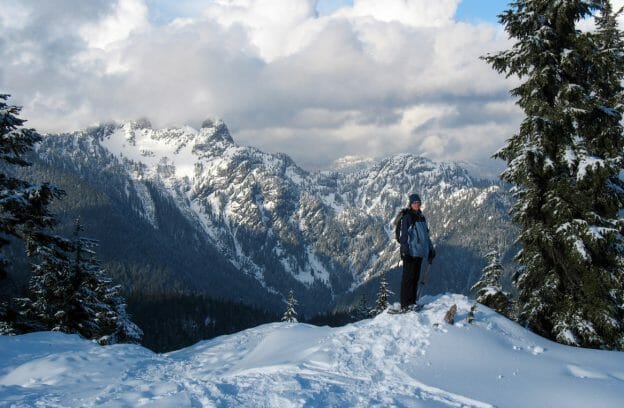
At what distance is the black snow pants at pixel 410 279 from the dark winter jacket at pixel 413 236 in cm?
17

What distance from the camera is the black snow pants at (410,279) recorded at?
40.1 ft

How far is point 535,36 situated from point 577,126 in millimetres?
Answer: 2932

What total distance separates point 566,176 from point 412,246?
5351 millimetres

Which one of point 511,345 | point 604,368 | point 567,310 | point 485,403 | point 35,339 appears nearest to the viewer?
point 485,403

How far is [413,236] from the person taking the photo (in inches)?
482

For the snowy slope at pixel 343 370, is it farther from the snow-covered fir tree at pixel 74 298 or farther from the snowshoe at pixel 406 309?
the snow-covered fir tree at pixel 74 298

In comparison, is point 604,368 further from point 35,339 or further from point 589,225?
point 35,339

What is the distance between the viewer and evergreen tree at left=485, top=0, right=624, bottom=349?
42.1ft

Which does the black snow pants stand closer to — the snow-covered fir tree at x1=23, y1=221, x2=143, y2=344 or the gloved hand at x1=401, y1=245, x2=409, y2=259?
the gloved hand at x1=401, y1=245, x2=409, y2=259

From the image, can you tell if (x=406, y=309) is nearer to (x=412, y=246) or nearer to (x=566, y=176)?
(x=412, y=246)

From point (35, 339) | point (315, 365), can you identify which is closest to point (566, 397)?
point (315, 365)

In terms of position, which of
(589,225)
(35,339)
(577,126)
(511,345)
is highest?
(577,126)

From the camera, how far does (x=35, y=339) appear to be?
12094mm

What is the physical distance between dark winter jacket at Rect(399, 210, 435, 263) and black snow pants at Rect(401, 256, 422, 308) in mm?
172
